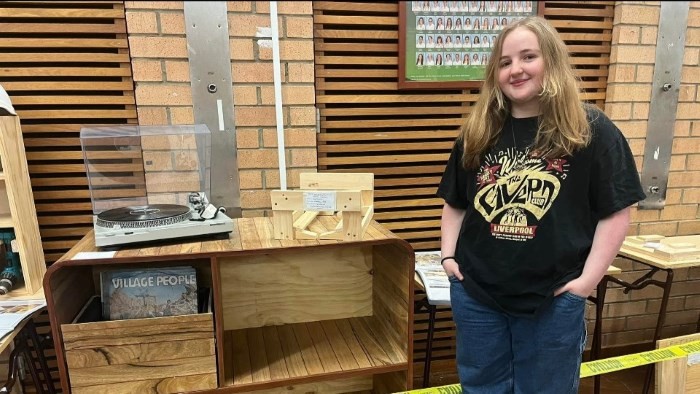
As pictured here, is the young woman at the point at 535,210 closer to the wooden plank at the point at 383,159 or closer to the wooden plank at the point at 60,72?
the wooden plank at the point at 383,159

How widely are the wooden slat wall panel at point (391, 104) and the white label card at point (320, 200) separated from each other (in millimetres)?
673

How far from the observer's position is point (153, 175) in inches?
72.0

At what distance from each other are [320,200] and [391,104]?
0.87 metres

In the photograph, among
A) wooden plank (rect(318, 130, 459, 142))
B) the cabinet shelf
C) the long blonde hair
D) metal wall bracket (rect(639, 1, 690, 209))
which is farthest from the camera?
metal wall bracket (rect(639, 1, 690, 209))

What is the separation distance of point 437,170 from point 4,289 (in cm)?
187

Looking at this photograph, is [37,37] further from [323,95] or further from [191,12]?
[323,95]

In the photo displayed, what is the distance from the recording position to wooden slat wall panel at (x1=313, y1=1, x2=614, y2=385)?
2027mm

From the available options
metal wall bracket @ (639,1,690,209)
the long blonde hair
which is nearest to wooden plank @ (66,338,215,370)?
the long blonde hair

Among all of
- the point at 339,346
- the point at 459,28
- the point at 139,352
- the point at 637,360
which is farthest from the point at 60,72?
the point at 637,360

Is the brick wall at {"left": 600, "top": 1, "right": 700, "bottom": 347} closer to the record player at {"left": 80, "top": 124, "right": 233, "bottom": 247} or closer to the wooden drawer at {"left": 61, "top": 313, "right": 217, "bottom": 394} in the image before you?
A: the record player at {"left": 80, "top": 124, "right": 233, "bottom": 247}

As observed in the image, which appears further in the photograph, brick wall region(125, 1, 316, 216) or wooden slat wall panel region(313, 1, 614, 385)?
wooden slat wall panel region(313, 1, 614, 385)

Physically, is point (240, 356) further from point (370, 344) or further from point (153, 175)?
point (153, 175)

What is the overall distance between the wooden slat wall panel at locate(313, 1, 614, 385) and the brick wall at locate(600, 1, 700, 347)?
87mm

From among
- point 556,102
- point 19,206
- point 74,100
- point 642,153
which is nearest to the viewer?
point 556,102
